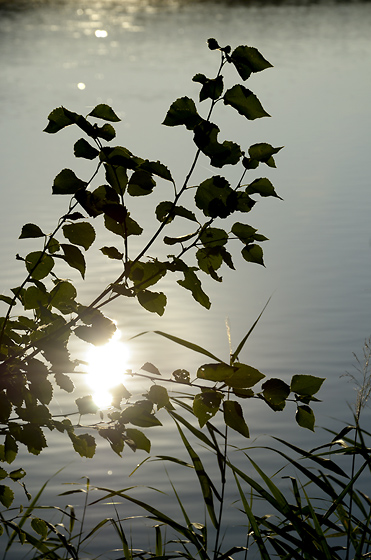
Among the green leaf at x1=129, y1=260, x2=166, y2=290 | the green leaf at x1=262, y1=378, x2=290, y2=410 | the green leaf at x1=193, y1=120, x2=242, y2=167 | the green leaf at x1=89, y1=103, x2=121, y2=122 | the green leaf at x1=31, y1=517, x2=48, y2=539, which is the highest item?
the green leaf at x1=89, y1=103, x2=121, y2=122

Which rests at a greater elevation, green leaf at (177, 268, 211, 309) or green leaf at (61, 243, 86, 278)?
green leaf at (61, 243, 86, 278)

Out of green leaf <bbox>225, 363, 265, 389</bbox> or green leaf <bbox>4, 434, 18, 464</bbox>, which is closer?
green leaf <bbox>225, 363, 265, 389</bbox>

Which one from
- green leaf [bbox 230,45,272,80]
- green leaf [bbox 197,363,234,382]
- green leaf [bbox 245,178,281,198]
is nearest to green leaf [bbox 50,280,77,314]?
green leaf [bbox 197,363,234,382]

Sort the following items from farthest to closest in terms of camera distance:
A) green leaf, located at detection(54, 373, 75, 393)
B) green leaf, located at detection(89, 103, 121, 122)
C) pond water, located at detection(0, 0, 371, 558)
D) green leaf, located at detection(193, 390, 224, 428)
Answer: pond water, located at detection(0, 0, 371, 558) → green leaf, located at detection(54, 373, 75, 393) → green leaf, located at detection(193, 390, 224, 428) → green leaf, located at detection(89, 103, 121, 122)

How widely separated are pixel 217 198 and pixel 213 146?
0.11m

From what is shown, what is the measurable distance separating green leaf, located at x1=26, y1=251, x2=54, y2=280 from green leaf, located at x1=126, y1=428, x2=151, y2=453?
407mm

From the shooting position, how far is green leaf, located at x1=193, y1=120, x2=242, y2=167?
1.79 meters

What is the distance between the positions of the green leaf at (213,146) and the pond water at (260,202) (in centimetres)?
258

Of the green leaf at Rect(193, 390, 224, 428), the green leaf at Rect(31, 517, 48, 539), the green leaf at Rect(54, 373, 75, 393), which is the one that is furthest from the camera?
the green leaf at Rect(31, 517, 48, 539)

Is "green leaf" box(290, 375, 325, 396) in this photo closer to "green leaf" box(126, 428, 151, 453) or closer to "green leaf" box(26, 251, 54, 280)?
"green leaf" box(126, 428, 151, 453)

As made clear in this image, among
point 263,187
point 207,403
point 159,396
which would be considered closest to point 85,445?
point 159,396

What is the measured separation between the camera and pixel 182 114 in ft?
5.88

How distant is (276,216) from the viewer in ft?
32.7

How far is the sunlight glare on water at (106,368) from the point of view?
2.05 meters
